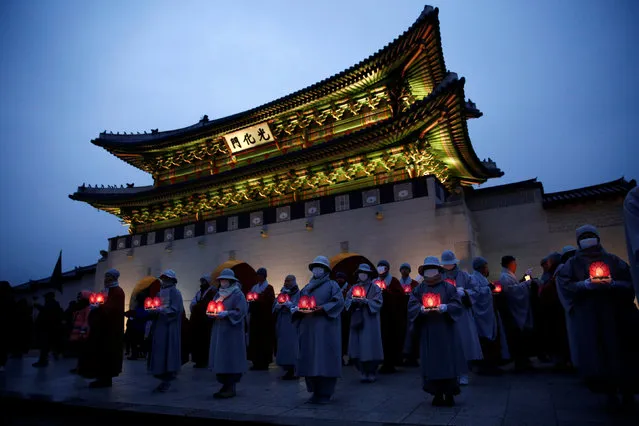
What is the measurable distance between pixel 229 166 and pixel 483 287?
1386cm

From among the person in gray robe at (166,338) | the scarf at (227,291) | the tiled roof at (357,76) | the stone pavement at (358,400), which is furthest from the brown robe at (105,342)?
the tiled roof at (357,76)

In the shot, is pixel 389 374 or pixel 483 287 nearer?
pixel 483 287

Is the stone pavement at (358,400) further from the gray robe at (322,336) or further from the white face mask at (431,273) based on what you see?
the white face mask at (431,273)

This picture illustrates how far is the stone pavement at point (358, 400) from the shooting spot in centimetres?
381

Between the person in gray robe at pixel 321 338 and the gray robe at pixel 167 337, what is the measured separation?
7.64 ft

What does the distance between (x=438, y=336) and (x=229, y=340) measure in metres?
3.09

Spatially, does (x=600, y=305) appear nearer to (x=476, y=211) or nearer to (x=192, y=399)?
(x=192, y=399)

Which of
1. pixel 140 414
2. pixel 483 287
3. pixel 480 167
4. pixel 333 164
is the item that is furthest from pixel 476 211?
pixel 140 414

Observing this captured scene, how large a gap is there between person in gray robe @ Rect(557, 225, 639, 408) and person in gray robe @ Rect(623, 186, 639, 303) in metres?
1.11

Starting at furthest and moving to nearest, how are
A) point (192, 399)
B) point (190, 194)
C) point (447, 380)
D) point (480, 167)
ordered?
1. point (190, 194)
2. point (480, 167)
3. point (192, 399)
4. point (447, 380)

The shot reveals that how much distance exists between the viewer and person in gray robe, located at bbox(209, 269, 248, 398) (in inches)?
219

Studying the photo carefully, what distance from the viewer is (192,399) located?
5.36 meters

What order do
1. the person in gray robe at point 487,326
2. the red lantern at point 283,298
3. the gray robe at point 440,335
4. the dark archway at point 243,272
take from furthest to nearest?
1. the dark archway at point 243,272
2. the red lantern at point 283,298
3. the person in gray robe at point 487,326
4. the gray robe at point 440,335

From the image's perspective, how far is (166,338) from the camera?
6.34 meters
